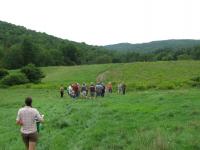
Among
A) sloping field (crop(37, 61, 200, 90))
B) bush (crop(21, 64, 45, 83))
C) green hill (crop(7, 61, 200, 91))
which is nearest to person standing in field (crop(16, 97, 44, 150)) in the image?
green hill (crop(7, 61, 200, 91))

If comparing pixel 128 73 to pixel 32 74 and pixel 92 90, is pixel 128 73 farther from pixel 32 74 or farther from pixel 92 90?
pixel 92 90

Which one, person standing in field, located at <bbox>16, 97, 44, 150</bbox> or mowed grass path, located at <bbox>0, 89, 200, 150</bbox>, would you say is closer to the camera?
person standing in field, located at <bbox>16, 97, 44, 150</bbox>

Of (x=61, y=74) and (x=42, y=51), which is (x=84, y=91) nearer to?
(x=61, y=74)

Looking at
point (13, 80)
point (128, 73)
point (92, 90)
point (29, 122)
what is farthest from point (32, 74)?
point (29, 122)

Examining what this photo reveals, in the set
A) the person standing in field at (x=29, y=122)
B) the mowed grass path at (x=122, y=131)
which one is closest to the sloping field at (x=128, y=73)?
the mowed grass path at (x=122, y=131)

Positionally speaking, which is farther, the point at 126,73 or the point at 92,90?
the point at 126,73

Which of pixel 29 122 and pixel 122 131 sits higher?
pixel 29 122

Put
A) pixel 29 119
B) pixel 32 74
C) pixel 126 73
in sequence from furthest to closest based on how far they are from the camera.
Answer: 1. pixel 126 73
2. pixel 32 74
3. pixel 29 119

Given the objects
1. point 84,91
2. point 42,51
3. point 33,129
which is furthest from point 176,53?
point 33,129

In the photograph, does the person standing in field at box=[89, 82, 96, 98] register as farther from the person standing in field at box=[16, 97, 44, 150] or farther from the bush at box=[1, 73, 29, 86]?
the bush at box=[1, 73, 29, 86]

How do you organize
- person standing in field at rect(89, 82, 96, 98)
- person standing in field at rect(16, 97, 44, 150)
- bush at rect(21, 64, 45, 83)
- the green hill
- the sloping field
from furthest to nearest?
bush at rect(21, 64, 45, 83), the sloping field, the green hill, person standing in field at rect(89, 82, 96, 98), person standing in field at rect(16, 97, 44, 150)

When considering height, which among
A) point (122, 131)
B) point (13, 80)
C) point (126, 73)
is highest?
point (122, 131)

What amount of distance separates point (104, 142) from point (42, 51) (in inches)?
4873

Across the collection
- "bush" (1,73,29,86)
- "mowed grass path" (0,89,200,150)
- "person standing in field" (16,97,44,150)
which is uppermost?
"person standing in field" (16,97,44,150)
